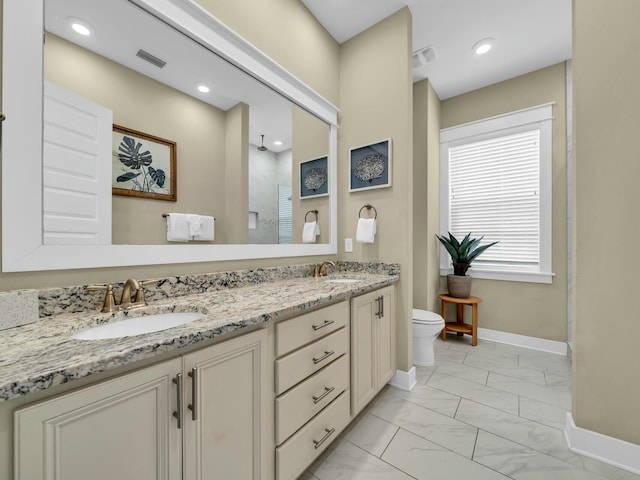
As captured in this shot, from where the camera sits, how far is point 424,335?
2244mm

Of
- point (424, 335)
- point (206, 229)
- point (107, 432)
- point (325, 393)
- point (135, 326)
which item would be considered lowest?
point (424, 335)

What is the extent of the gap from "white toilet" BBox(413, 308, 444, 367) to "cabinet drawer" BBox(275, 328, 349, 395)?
43.9 inches

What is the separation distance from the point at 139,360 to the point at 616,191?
2.07 meters

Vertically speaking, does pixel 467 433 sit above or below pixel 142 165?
below

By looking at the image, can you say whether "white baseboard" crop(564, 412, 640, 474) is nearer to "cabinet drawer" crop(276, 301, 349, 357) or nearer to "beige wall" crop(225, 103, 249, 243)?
"cabinet drawer" crop(276, 301, 349, 357)

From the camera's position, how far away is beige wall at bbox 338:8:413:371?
77.0 inches

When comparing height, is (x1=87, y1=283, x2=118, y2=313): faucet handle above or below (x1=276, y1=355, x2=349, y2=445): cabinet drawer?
above

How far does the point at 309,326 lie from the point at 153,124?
3.73 feet

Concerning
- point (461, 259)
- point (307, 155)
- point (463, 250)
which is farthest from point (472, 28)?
point (461, 259)

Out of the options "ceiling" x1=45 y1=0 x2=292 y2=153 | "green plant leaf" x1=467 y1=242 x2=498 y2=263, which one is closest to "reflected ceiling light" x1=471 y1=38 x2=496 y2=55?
"green plant leaf" x1=467 y1=242 x2=498 y2=263

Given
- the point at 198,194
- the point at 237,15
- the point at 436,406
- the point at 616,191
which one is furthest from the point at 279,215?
the point at 616,191

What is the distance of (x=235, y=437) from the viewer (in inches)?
33.0

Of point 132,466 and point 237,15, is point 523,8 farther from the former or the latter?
point 132,466

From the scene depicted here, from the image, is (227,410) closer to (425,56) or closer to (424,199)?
(424,199)
